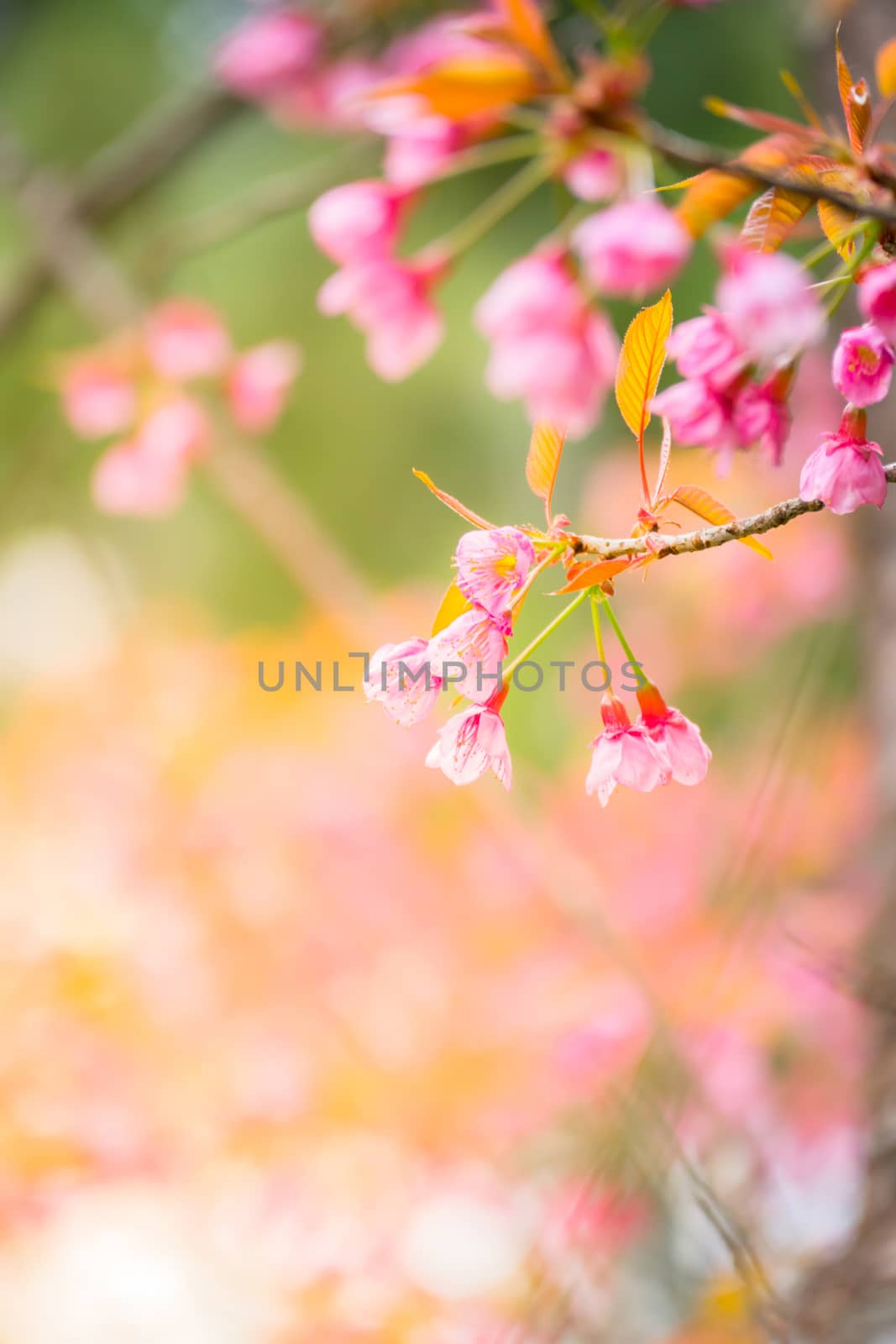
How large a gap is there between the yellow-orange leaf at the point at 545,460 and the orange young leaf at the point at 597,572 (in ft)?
0.13

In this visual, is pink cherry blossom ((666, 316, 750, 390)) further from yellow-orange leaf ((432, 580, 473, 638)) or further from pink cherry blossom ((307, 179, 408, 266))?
pink cherry blossom ((307, 179, 408, 266))

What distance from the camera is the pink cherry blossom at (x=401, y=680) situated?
1.06ft

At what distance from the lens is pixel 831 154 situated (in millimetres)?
318

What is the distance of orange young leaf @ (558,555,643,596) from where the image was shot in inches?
11.3

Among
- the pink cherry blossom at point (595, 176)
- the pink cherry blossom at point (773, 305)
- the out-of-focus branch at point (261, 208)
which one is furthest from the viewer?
the out-of-focus branch at point (261, 208)

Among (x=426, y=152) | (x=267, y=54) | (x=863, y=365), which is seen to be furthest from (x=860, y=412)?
(x=267, y=54)

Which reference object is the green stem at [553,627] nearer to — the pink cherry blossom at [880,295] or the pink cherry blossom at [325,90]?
the pink cherry blossom at [880,295]

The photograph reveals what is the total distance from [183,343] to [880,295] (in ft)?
3.04

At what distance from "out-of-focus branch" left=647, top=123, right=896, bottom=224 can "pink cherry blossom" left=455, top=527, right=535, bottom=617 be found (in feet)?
0.41

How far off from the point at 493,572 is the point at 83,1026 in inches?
45.9

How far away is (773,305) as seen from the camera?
27 centimetres

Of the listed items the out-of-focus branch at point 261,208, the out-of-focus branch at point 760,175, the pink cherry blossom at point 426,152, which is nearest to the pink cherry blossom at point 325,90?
the out-of-focus branch at point 261,208

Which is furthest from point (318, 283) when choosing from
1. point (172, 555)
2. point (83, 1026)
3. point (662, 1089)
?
point (662, 1089)

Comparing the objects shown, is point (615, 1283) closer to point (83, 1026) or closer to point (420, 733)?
point (83, 1026)
